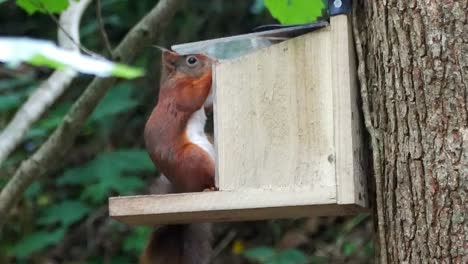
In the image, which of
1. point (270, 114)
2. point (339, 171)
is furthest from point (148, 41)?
point (339, 171)

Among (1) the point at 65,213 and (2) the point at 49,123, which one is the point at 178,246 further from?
(1) the point at 65,213

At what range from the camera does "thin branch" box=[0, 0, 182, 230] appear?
198 centimetres

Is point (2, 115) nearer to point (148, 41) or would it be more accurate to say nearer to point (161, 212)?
point (148, 41)

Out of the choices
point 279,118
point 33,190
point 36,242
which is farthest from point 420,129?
→ point 33,190

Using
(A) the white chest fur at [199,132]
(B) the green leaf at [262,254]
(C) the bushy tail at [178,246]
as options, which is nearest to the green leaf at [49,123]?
(B) the green leaf at [262,254]

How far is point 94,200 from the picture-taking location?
2986 millimetres

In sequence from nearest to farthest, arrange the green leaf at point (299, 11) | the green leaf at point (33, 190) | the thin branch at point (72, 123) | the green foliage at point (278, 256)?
the green leaf at point (299, 11) < the thin branch at point (72, 123) < the green foliage at point (278, 256) < the green leaf at point (33, 190)

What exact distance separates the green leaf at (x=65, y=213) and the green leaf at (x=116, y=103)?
373 millimetres

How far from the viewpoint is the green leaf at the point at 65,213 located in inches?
119

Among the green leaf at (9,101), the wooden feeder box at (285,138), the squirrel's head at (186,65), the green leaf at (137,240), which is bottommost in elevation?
the green leaf at (137,240)

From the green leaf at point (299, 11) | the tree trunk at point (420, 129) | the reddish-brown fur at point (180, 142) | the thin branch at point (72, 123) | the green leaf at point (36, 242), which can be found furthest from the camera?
the green leaf at point (36, 242)

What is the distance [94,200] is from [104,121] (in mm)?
392

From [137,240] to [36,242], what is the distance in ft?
1.16

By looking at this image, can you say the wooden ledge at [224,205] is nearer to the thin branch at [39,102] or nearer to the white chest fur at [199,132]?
the white chest fur at [199,132]
